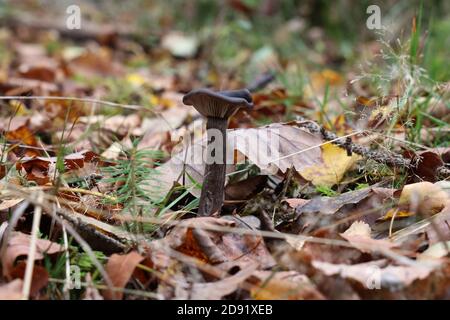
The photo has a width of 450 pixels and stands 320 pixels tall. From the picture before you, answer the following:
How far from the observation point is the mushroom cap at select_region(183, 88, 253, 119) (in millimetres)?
1555

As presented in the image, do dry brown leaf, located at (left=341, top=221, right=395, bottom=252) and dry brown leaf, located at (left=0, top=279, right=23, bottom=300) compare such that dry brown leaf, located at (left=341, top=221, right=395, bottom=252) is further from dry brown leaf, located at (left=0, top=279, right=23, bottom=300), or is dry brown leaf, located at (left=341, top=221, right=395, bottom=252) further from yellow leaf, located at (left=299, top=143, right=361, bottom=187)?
dry brown leaf, located at (left=0, top=279, right=23, bottom=300)

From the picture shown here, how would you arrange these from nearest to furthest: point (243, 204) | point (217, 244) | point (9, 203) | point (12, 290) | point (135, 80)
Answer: point (12, 290) < point (217, 244) < point (9, 203) < point (243, 204) < point (135, 80)

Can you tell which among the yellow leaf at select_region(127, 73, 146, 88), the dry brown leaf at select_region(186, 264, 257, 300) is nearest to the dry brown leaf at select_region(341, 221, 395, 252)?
the dry brown leaf at select_region(186, 264, 257, 300)

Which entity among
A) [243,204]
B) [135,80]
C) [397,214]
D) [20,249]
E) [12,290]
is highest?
[135,80]

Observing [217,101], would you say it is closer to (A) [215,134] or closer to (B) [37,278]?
(A) [215,134]

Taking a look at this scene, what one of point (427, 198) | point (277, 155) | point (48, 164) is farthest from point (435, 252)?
point (48, 164)

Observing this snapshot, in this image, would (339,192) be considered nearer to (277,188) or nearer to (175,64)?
(277,188)

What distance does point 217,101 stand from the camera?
1.60 meters

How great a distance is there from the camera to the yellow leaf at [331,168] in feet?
6.73

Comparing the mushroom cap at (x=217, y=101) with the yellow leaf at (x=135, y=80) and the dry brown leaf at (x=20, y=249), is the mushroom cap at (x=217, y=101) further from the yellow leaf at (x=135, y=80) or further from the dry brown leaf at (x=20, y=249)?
the yellow leaf at (x=135, y=80)

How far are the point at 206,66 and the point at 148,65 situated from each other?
558 millimetres

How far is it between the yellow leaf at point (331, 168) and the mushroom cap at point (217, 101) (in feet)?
1.65

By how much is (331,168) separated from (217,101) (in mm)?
651

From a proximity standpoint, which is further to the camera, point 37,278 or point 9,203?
point 9,203
